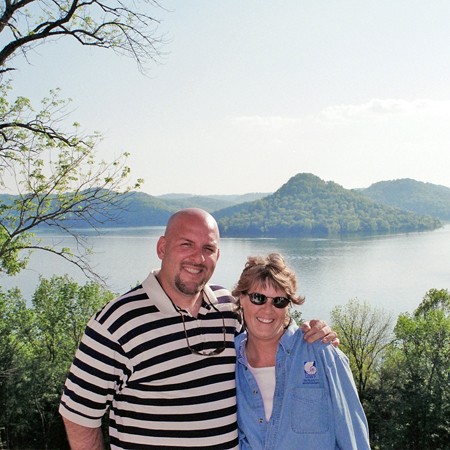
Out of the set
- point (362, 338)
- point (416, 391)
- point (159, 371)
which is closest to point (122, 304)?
point (159, 371)

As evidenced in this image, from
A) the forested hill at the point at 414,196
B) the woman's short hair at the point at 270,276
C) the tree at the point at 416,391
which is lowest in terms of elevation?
the tree at the point at 416,391

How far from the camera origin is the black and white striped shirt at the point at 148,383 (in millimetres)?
2238

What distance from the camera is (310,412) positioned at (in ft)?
7.15

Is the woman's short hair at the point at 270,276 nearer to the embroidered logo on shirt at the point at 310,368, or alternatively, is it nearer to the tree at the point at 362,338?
the embroidered logo on shirt at the point at 310,368

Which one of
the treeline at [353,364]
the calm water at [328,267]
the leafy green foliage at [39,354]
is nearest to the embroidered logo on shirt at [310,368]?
the leafy green foliage at [39,354]

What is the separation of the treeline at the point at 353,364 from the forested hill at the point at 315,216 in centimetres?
7363

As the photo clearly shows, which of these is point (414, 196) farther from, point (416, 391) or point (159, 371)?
point (159, 371)

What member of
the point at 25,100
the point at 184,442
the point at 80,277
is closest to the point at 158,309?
the point at 184,442

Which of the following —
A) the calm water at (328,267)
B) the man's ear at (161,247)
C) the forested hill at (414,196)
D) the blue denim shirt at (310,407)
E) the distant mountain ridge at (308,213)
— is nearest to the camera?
the blue denim shirt at (310,407)

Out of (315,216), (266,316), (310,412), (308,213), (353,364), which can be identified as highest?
(308,213)

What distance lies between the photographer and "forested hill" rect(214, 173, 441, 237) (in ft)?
350

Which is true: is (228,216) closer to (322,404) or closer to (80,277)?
(80,277)

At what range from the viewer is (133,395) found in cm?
227

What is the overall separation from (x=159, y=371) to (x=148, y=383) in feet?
0.21
